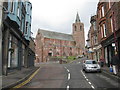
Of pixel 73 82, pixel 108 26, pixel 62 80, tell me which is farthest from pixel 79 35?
pixel 73 82

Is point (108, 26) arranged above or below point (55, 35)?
below

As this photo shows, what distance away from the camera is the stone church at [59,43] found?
72.9m

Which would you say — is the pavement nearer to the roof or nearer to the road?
the road

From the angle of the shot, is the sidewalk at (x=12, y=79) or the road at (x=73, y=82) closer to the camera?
the sidewalk at (x=12, y=79)

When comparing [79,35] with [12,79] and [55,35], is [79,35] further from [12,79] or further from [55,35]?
[12,79]

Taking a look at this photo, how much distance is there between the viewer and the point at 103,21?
22312mm

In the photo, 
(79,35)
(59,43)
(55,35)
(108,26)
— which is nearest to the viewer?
(108,26)

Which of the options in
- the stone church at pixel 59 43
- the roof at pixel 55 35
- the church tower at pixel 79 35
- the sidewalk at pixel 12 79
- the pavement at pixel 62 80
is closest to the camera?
the sidewalk at pixel 12 79

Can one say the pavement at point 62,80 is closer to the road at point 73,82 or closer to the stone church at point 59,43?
the road at point 73,82

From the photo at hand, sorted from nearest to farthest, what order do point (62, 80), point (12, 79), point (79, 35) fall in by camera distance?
point (12, 79)
point (62, 80)
point (79, 35)

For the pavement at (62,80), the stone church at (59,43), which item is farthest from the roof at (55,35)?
the pavement at (62,80)

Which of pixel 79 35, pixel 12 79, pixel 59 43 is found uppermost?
pixel 79 35

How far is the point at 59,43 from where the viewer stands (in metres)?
82.6

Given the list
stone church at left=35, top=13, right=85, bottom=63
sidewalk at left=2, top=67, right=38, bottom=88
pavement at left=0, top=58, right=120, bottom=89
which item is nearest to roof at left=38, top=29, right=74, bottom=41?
stone church at left=35, top=13, right=85, bottom=63
